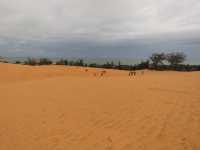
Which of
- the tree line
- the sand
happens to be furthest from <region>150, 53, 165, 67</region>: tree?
the sand

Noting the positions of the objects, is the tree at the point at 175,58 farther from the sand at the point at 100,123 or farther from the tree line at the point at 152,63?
the sand at the point at 100,123

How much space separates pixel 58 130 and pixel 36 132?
0.63 m

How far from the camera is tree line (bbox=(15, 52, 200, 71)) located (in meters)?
45.2

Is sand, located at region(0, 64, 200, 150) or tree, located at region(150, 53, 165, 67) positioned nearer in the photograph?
sand, located at region(0, 64, 200, 150)

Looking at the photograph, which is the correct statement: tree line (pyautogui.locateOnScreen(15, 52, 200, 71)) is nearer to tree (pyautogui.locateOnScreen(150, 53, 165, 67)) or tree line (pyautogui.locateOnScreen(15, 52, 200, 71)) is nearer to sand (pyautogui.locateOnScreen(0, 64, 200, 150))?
tree (pyautogui.locateOnScreen(150, 53, 165, 67))

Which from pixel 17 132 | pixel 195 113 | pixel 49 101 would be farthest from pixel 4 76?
pixel 195 113

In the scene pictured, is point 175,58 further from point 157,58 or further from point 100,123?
point 100,123

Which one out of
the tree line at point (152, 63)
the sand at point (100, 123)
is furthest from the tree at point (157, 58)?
the sand at point (100, 123)

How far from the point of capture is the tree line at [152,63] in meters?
45.2

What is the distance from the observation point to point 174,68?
155 feet

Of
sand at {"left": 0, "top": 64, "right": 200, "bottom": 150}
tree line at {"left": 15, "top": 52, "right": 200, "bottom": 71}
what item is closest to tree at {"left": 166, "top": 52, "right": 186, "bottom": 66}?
tree line at {"left": 15, "top": 52, "right": 200, "bottom": 71}

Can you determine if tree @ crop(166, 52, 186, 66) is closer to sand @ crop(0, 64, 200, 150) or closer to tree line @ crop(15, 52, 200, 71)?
tree line @ crop(15, 52, 200, 71)

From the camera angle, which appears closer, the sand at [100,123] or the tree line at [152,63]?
the sand at [100,123]

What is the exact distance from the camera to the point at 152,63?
48562mm
